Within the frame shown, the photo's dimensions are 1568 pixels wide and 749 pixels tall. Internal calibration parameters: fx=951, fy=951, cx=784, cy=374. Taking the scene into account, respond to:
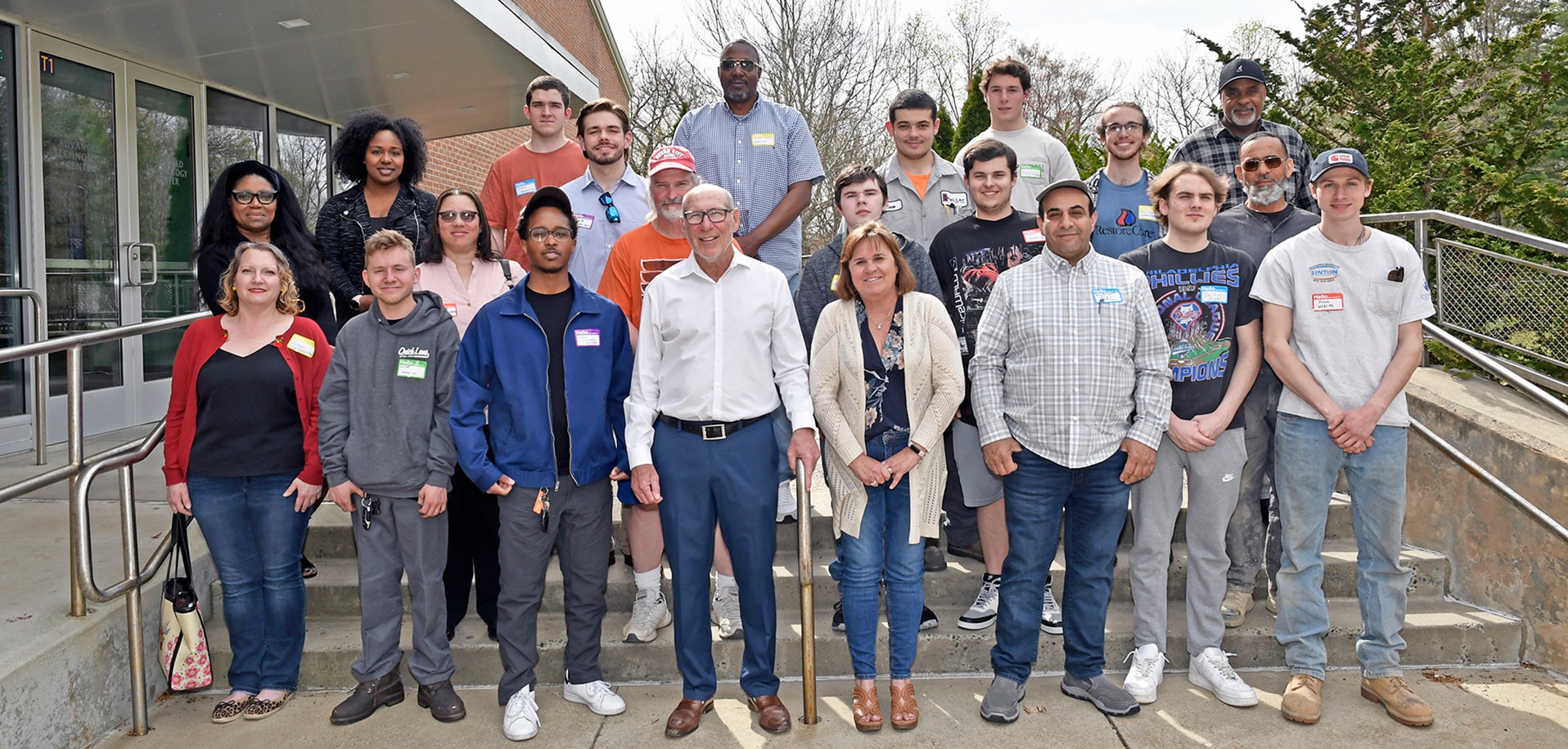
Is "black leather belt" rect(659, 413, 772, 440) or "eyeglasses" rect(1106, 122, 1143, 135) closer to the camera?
"black leather belt" rect(659, 413, 772, 440)

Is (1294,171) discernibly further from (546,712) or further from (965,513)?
(546,712)

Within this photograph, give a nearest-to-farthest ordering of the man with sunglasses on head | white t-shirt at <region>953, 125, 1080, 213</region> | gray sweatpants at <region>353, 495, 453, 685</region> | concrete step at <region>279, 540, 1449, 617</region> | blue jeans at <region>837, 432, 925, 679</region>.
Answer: blue jeans at <region>837, 432, 925, 679</region> → gray sweatpants at <region>353, 495, 453, 685</region> → concrete step at <region>279, 540, 1449, 617</region> → the man with sunglasses on head → white t-shirt at <region>953, 125, 1080, 213</region>

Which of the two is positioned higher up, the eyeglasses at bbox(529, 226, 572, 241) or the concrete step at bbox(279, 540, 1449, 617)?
the eyeglasses at bbox(529, 226, 572, 241)

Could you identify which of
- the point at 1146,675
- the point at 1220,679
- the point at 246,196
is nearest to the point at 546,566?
the point at 246,196

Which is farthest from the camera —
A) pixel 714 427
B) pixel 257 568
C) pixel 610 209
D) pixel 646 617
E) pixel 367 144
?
pixel 610 209

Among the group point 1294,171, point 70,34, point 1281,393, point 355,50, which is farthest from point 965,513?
point 70,34

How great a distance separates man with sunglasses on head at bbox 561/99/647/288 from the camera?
15.0 feet

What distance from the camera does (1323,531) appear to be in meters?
3.74

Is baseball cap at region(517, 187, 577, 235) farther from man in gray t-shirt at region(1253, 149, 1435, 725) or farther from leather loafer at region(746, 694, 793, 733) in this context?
man in gray t-shirt at region(1253, 149, 1435, 725)

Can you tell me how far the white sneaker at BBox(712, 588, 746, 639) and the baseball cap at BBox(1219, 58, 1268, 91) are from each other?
3514mm

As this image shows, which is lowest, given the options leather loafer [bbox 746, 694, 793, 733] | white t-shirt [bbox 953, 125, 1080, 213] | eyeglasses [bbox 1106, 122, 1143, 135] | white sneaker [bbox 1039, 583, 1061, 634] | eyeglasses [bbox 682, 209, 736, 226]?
leather loafer [bbox 746, 694, 793, 733]

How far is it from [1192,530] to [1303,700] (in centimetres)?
74

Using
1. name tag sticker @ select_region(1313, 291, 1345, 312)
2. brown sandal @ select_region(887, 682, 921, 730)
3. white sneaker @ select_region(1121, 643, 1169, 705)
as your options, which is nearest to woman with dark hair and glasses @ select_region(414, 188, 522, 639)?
brown sandal @ select_region(887, 682, 921, 730)

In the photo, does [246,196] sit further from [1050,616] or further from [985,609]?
[1050,616]
